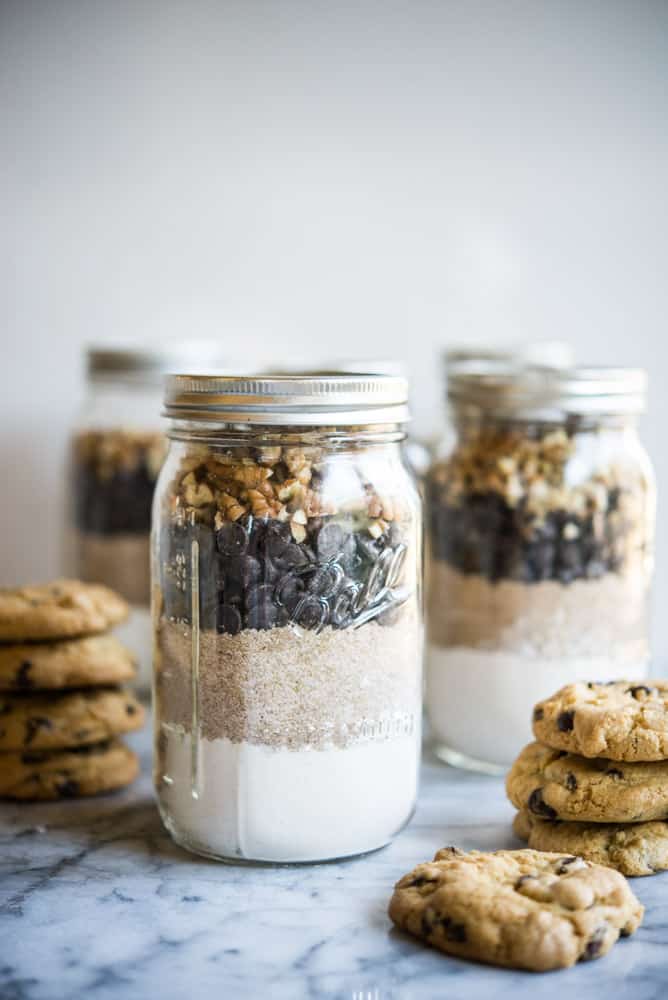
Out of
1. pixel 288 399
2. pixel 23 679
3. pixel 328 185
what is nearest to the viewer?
pixel 288 399

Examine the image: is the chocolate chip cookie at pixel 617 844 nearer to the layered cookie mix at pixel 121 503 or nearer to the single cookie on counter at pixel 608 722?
the single cookie on counter at pixel 608 722

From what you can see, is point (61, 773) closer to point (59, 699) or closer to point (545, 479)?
point (59, 699)

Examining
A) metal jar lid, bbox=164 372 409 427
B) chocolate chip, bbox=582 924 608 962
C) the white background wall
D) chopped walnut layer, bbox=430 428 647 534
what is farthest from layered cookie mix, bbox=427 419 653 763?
the white background wall

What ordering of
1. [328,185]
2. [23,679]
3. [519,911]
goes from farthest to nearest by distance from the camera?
1. [328,185]
2. [23,679]
3. [519,911]

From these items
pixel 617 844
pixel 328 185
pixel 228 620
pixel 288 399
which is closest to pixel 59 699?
pixel 228 620

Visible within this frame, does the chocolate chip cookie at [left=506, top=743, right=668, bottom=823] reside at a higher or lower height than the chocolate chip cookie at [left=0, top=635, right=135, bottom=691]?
lower

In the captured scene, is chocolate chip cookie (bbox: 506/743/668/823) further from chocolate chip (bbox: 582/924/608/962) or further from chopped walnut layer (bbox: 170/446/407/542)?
chopped walnut layer (bbox: 170/446/407/542)

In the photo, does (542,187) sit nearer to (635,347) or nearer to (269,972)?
(635,347)
